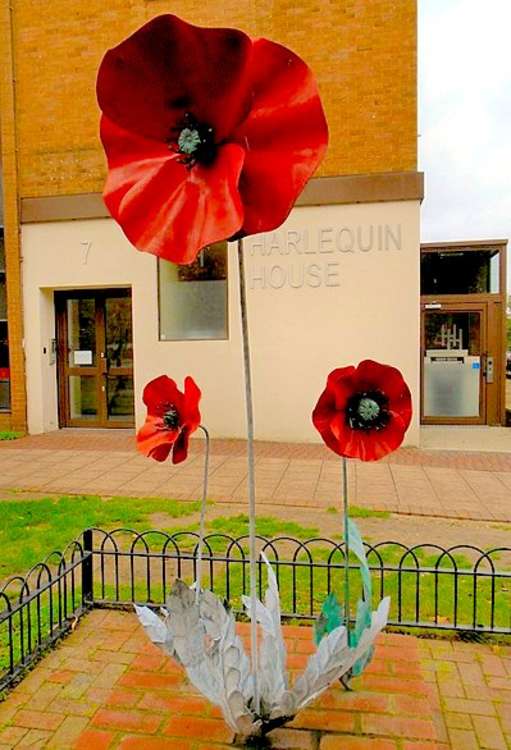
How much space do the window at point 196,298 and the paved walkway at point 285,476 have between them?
2.00 metres

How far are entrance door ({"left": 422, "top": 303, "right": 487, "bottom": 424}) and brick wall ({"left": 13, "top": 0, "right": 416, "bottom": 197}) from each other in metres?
3.51

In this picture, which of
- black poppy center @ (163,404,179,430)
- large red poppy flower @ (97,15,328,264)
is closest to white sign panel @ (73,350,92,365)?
black poppy center @ (163,404,179,430)

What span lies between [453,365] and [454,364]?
0.09 feet

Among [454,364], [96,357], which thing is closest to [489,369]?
[454,364]

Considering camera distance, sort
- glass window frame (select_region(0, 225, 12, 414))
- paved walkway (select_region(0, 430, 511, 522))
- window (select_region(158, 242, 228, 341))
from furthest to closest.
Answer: glass window frame (select_region(0, 225, 12, 414)) → window (select_region(158, 242, 228, 341)) → paved walkway (select_region(0, 430, 511, 522))

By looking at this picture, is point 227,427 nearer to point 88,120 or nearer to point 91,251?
point 91,251

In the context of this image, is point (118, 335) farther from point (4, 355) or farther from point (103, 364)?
point (4, 355)

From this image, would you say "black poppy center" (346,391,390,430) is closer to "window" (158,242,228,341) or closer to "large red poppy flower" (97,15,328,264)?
"large red poppy flower" (97,15,328,264)

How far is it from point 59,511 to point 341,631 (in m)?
4.25

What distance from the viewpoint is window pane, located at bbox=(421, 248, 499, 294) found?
39.9 ft

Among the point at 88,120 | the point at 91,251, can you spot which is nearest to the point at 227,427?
the point at 91,251

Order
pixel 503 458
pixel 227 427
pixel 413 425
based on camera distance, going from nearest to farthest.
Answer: pixel 503 458 → pixel 413 425 → pixel 227 427

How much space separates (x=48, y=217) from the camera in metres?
11.0

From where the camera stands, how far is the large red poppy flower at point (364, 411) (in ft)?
8.07
